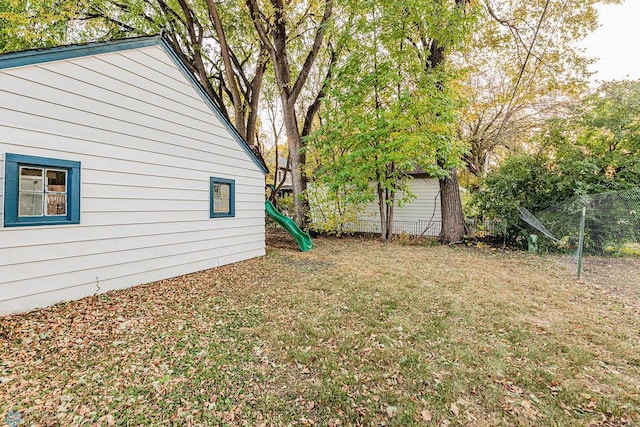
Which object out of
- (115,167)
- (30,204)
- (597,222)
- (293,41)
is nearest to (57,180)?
(30,204)

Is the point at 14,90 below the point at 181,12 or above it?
below

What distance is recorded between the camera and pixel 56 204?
13.5ft

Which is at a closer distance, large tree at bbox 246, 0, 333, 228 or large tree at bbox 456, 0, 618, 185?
large tree at bbox 246, 0, 333, 228

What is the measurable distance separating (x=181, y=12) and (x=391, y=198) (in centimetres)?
1023

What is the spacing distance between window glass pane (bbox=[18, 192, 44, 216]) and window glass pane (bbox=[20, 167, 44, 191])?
82 mm

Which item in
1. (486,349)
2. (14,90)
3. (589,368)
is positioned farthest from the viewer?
(14,90)

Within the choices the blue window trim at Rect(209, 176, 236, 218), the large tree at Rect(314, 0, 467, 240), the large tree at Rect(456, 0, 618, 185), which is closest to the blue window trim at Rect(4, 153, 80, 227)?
the blue window trim at Rect(209, 176, 236, 218)

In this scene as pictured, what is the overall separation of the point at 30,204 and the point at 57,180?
445mm

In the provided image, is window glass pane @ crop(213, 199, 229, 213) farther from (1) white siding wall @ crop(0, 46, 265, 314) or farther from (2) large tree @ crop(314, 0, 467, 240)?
(2) large tree @ crop(314, 0, 467, 240)

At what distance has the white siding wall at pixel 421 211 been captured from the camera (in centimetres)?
1400

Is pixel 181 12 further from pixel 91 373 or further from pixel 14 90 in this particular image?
pixel 91 373

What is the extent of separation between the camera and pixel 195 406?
2.32 m

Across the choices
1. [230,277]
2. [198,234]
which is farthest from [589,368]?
[198,234]

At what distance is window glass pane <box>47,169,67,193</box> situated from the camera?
13.2 feet
